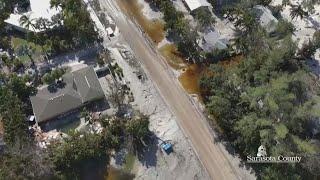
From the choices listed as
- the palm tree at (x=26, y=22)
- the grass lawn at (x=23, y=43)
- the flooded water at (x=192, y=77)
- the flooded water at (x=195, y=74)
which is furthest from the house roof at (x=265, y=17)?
the palm tree at (x=26, y=22)

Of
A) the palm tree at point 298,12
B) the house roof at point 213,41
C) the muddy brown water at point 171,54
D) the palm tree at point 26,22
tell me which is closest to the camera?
the muddy brown water at point 171,54

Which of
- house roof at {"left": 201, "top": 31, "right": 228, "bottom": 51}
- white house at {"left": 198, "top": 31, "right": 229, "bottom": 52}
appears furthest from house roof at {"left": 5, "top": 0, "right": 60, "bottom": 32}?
house roof at {"left": 201, "top": 31, "right": 228, "bottom": 51}

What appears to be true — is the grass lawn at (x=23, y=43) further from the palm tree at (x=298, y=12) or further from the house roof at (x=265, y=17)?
the palm tree at (x=298, y=12)

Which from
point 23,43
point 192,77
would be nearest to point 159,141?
point 192,77

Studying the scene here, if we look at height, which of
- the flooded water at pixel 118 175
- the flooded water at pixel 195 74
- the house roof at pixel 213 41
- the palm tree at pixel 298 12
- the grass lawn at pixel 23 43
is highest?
the grass lawn at pixel 23 43

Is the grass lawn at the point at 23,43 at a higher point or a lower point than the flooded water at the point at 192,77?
higher

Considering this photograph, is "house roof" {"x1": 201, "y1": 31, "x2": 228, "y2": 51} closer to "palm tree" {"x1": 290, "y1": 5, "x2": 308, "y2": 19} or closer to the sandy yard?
the sandy yard

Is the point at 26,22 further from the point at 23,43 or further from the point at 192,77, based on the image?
the point at 192,77
